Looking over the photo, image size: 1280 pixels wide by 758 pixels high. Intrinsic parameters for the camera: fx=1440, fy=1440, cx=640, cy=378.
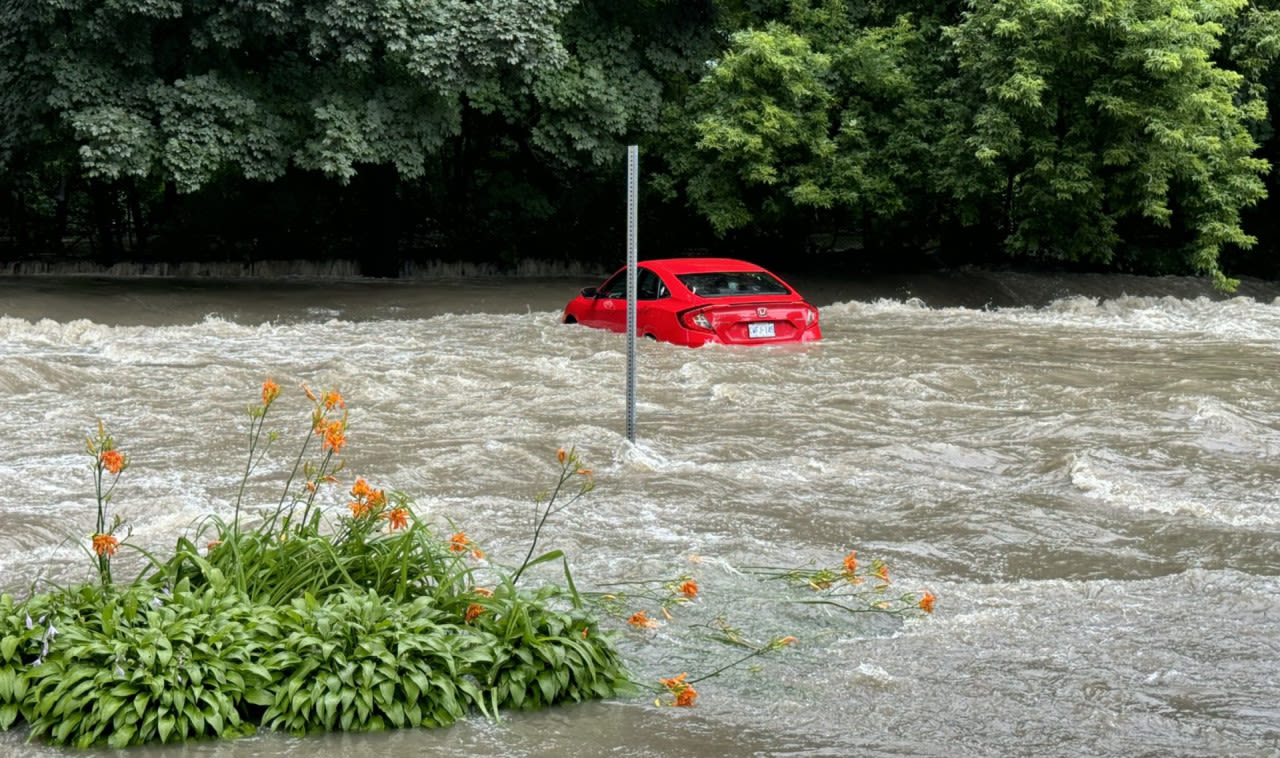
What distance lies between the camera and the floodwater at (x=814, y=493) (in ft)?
16.1

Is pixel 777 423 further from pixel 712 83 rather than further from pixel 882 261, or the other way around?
pixel 882 261

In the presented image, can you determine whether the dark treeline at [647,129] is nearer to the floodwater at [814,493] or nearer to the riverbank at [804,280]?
the riverbank at [804,280]

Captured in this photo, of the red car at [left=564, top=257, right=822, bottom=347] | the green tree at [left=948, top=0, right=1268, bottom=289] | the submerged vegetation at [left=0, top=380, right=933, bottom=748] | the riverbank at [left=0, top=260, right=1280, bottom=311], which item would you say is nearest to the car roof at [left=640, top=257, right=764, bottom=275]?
the red car at [left=564, top=257, right=822, bottom=347]

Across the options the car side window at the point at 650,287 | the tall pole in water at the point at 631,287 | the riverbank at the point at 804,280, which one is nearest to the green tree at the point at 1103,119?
the riverbank at the point at 804,280

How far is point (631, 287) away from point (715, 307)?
19.3 feet

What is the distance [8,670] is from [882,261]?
2481 cm

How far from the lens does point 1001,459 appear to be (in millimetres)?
9781

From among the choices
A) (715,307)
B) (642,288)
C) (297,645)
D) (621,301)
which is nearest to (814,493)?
(297,645)

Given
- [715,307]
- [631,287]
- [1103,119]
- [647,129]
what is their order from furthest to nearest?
[647,129] < [1103,119] < [715,307] < [631,287]

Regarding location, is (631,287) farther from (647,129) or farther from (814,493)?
(647,129)

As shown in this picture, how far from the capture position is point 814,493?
866 cm

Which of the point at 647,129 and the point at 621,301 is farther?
the point at 647,129

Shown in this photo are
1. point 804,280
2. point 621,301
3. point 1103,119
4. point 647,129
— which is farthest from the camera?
point 804,280

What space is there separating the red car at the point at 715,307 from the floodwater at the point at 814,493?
297 mm
